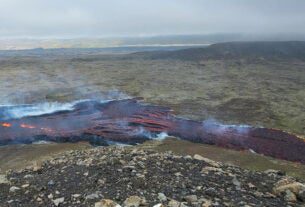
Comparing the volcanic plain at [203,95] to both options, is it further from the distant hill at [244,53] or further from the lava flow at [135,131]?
the distant hill at [244,53]

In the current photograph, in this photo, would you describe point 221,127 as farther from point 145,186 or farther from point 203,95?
point 145,186

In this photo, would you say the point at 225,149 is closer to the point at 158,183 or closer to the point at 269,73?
the point at 158,183

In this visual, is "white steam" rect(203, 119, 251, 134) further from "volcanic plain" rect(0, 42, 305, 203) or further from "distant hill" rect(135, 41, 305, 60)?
"distant hill" rect(135, 41, 305, 60)

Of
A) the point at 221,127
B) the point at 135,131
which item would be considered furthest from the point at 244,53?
the point at 135,131

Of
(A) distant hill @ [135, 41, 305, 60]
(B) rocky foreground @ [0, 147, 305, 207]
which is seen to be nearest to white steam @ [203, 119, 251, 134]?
(B) rocky foreground @ [0, 147, 305, 207]

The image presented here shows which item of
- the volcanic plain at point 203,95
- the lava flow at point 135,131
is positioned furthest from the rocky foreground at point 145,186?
the lava flow at point 135,131
